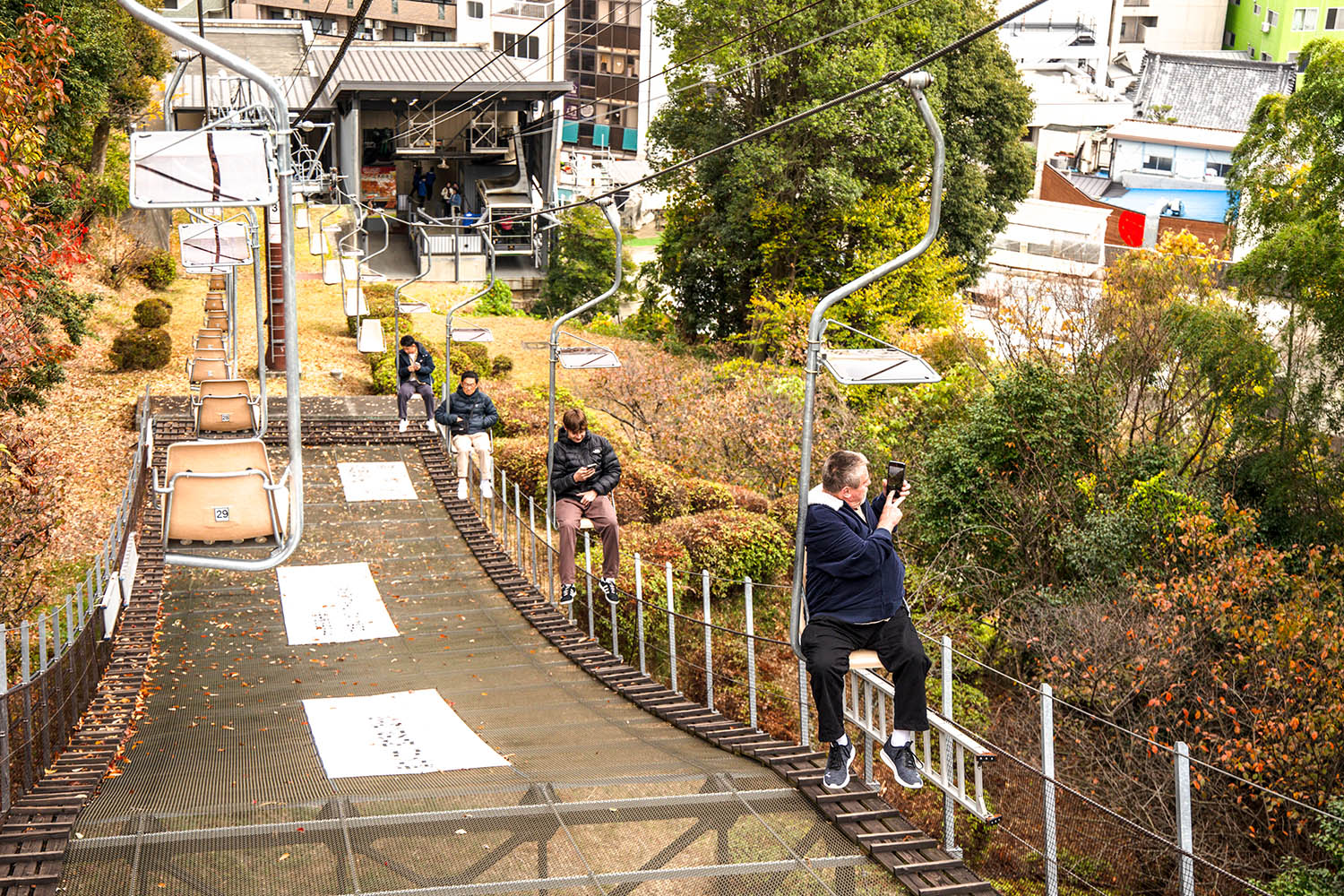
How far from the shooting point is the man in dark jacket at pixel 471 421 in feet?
48.2

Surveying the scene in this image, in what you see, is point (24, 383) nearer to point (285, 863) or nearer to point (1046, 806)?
point (285, 863)

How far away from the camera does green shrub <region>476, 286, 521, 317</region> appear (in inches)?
1414

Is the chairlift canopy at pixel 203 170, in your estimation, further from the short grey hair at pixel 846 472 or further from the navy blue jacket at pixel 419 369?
the navy blue jacket at pixel 419 369

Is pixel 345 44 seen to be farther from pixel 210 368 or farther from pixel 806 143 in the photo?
pixel 806 143

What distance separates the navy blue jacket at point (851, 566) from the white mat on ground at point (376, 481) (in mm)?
11158

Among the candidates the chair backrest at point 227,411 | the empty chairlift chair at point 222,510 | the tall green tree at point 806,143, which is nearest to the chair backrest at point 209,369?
the chair backrest at point 227,411

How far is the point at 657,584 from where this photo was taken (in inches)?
531

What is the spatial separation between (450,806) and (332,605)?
23.2 ft

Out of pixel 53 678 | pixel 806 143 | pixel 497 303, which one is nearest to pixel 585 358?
pixel 53 678

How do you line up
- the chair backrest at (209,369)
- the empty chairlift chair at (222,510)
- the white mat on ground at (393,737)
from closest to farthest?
the white mat on ground at (393,737) → the empty chairlift chair at (222,510) → the chair backrest at (209,369)

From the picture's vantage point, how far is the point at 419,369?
17688mm

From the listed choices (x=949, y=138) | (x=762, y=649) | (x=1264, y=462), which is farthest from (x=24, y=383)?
(x=949, y=138)

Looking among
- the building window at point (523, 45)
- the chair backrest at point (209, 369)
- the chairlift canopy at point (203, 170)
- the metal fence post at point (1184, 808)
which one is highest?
the building window at point (523, 45)

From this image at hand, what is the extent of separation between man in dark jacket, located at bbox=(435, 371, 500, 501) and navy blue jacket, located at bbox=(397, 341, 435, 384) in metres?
2.34
